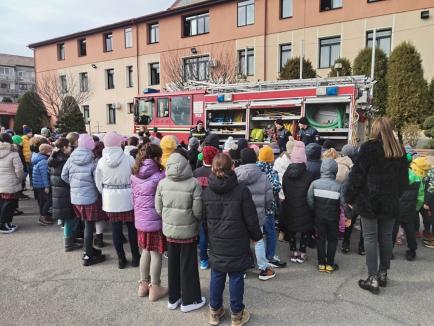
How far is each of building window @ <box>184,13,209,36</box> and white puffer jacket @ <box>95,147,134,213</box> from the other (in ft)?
72.1

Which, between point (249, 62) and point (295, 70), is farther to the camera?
point (249, 62)

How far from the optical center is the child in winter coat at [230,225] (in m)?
3.19

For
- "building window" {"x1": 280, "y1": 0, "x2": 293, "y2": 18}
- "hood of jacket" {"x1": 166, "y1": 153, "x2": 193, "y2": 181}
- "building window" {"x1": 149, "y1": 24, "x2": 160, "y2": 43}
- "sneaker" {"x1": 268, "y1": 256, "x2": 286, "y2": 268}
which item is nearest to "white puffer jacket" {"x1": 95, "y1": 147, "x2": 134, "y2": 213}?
"hood of jacket" {"x1": 166, "y1": 153, "x2": 193, "y2": 181}

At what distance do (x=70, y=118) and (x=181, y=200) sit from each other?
21784mm

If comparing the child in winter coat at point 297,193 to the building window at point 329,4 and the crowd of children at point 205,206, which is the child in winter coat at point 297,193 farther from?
the building window at point 329,4

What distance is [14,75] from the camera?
255ft

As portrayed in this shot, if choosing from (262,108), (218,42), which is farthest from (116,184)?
(218,42)

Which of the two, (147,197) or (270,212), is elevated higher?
(147,197)

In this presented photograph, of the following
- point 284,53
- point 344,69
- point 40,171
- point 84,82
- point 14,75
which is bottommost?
point 40,171

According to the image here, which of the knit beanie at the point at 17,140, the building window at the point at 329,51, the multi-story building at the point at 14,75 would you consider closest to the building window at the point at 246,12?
the building window at the point at 329,51

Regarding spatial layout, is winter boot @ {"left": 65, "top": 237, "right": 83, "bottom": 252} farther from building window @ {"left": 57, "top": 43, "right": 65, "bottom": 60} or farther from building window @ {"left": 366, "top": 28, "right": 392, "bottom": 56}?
building window @ {"left": 57, "top": 43, "right": 65, "bottom": 60}

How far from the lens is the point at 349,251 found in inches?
208

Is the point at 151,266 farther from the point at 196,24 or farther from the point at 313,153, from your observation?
the point at 196,24

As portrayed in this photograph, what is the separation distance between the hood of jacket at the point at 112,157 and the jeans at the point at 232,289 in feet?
6.58
